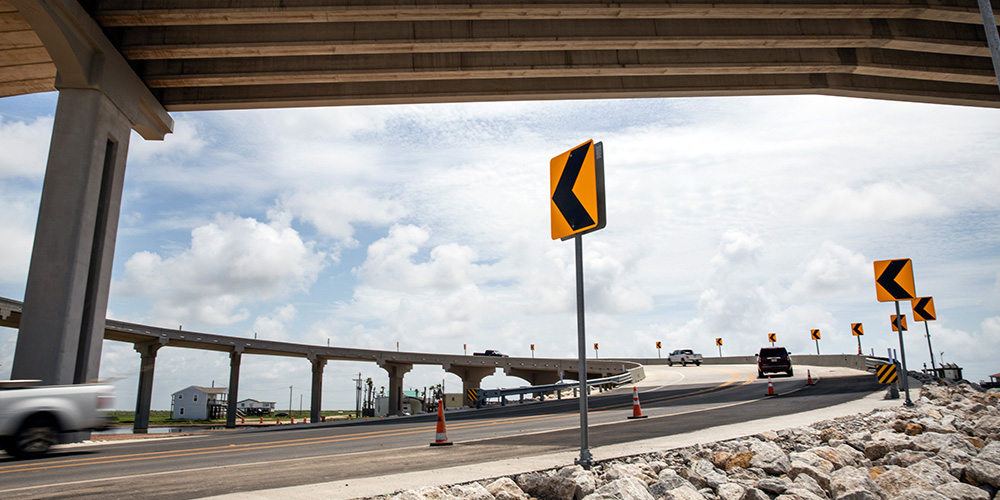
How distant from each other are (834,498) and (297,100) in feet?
70.6

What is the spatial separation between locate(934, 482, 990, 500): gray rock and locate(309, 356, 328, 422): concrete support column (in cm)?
5904

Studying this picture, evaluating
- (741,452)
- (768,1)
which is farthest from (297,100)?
(741,452)

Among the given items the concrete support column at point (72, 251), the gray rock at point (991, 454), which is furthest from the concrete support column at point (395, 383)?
the gray rock at point (991, 454)

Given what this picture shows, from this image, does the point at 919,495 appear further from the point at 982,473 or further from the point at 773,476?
the point at 982,473

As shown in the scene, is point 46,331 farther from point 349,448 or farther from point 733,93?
point 733,93

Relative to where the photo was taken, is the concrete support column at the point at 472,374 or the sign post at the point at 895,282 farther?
the concrete support column at the point at 472,374

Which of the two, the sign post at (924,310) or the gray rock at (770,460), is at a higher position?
the sign post at (924,310)

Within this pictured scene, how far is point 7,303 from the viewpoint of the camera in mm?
39188

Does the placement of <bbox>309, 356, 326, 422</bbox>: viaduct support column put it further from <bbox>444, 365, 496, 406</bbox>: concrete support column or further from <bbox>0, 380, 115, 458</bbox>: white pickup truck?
<bbox>0, 380, 115, 458</bbox>: white pickup truck

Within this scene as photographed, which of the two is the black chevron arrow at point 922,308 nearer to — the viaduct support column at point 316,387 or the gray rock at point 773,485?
the gray rock at point 773,485

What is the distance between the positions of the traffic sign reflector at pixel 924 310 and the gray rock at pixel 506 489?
19841 millimetres

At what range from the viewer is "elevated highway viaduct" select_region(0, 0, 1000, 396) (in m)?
16.4

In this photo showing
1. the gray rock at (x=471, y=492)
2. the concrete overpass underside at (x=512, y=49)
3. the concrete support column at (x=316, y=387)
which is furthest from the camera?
the concrete support column at (x=316, y=387)

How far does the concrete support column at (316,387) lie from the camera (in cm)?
5853
